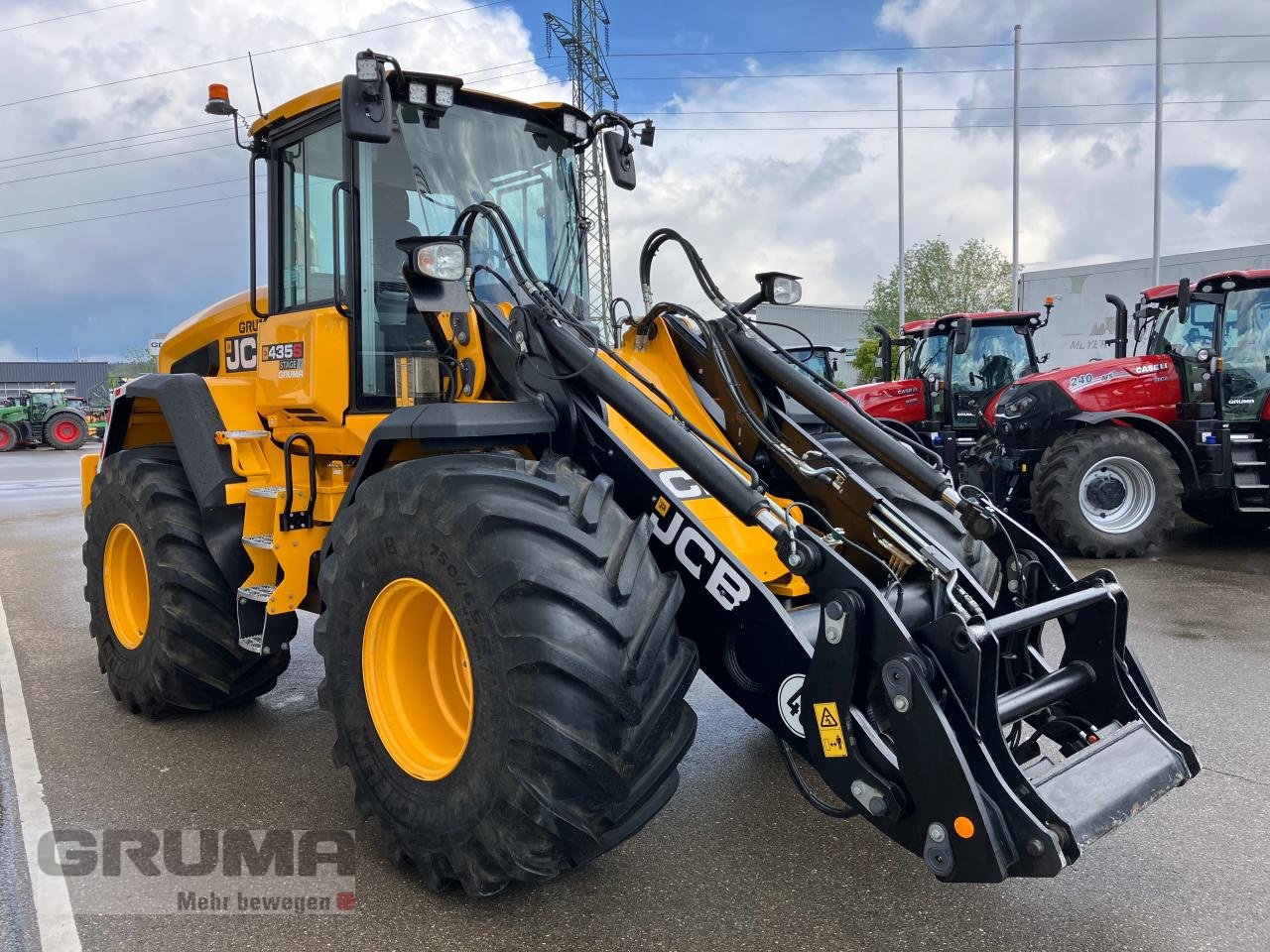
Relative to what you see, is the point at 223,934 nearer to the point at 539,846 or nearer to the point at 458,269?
the point at 539,846

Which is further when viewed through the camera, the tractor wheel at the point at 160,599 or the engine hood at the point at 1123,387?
the engine hood at the point at 1123,387

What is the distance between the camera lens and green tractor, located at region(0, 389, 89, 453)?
30281mm

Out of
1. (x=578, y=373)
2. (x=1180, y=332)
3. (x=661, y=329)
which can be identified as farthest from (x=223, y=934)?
(x=1180, y=332)

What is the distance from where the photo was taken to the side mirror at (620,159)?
455 cm

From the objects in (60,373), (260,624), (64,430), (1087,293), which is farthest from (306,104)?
(60,373)

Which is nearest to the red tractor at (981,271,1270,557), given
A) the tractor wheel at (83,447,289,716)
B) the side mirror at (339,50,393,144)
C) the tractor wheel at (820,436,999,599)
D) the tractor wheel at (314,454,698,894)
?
the tractor wheel at (820,436,999,599)

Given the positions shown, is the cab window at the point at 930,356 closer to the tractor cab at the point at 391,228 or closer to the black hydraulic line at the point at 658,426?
the tractor cab at the point at 391,228

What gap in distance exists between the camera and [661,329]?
13.8 ft

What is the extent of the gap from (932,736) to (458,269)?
1992 millimetres

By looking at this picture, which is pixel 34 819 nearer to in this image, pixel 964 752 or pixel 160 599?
pixel 160 599

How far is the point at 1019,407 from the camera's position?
972 centimetres

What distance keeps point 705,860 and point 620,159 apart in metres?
3.07

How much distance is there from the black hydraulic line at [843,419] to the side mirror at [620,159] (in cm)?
106

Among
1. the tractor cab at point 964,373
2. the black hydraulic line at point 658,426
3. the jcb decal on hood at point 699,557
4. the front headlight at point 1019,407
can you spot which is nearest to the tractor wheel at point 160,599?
the black hydraulic line at point 658,426
